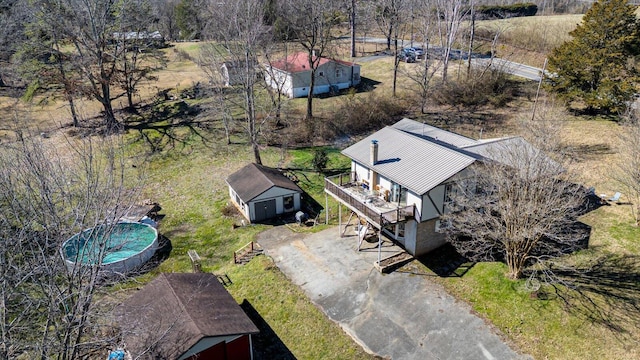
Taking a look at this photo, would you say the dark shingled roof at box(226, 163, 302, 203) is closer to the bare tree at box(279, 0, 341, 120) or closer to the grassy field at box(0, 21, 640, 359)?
the grassy field at box(0, 21, 640, 359)

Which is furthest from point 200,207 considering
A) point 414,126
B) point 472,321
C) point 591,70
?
point 591,70

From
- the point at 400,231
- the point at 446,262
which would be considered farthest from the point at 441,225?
the point at 400,231

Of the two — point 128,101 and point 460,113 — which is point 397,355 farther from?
point 128,101

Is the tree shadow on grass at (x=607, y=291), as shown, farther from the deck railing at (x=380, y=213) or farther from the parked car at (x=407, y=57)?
the parked car at (x=407, y=57)

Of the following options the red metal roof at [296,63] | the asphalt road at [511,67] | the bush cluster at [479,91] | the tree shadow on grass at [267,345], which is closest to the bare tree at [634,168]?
the bush cluster at [479,91]

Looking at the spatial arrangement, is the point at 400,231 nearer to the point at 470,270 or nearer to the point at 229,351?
the point at 470,270
